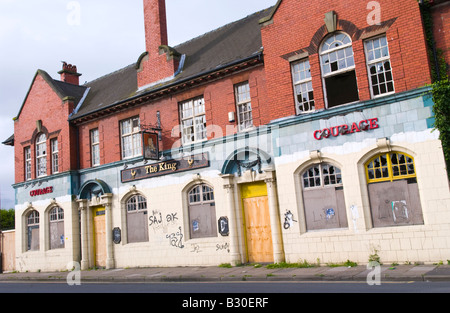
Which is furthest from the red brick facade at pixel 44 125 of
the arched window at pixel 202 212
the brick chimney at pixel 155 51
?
the arched window at pixel 202 212

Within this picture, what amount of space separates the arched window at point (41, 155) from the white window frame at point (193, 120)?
960 centimetres

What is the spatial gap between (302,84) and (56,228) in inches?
599

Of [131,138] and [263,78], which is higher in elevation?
[263,78]

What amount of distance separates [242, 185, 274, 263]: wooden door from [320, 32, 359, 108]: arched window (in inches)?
168

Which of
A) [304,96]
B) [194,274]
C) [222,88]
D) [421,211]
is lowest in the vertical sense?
[194,274]

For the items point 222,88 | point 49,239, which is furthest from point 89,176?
point 222,88

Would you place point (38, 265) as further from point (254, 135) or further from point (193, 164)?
point (254, 135)

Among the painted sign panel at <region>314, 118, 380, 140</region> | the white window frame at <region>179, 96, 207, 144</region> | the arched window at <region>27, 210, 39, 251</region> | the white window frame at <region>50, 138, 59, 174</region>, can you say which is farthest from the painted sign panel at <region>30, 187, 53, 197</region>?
the painted sign panel at <region>314, 118, 380, 140</region>

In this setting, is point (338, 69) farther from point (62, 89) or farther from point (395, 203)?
point (62, 89)

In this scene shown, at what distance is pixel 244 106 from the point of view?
1670 centimetres

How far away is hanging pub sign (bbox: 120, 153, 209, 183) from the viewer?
17.3 metres

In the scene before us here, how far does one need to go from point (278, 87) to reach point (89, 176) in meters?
11.3

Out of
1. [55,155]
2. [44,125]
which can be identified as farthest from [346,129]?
[44,125]

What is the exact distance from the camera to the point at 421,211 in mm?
12352
